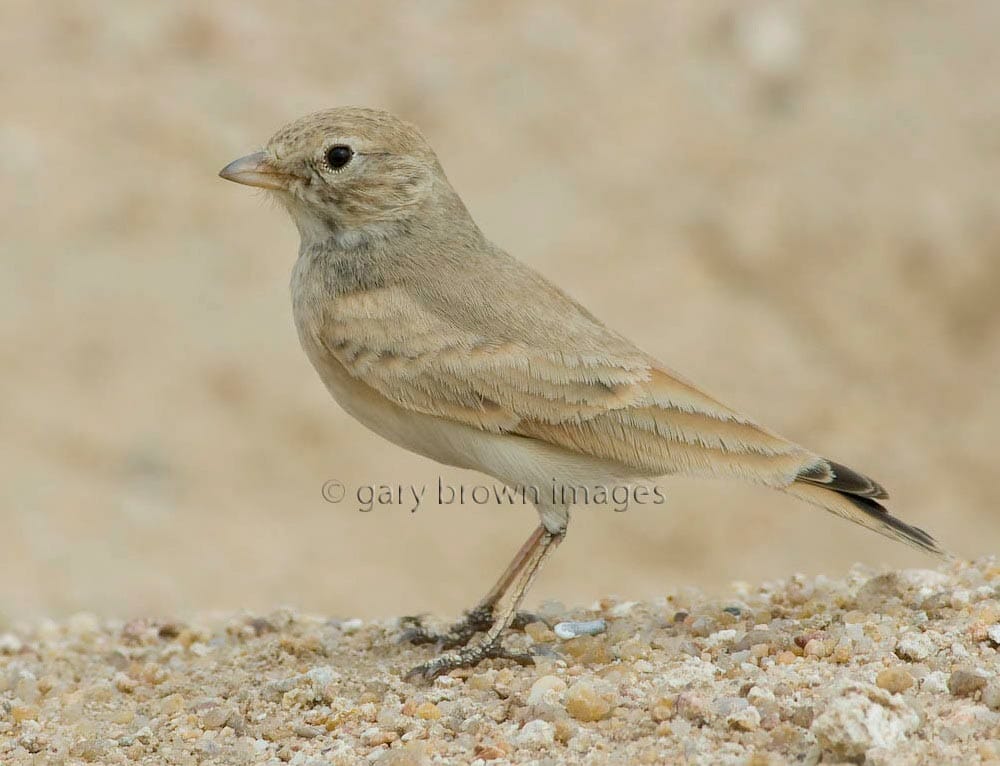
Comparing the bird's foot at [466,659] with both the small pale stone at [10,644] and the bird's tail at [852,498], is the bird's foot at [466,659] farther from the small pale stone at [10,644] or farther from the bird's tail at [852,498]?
the small pale stone at [10,644]

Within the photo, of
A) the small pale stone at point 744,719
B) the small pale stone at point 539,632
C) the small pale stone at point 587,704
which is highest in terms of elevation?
the small pale stone at point 539,632

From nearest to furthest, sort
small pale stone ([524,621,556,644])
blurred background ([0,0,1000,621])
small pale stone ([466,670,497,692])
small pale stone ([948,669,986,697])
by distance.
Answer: small pale stone ([948,669,986,697]) < small pale stone ([466,670,497,692]) < small pale stone ([524,621,556,644]) < blurred background ([0,0,1000,621])

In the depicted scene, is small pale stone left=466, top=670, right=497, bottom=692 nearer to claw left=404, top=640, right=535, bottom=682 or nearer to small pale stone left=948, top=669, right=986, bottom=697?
claw left=404, top=640, right=535, bottom=682

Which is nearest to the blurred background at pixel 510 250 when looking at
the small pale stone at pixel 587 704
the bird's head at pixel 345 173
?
the bird's head at pixel 345 173

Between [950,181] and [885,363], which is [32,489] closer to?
[885,363]

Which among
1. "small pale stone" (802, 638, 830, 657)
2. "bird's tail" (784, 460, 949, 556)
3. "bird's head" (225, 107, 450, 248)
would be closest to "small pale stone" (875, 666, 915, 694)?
"small pale stone" (802, 638, 830, 657)

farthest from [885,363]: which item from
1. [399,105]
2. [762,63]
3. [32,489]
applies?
[32,489]
